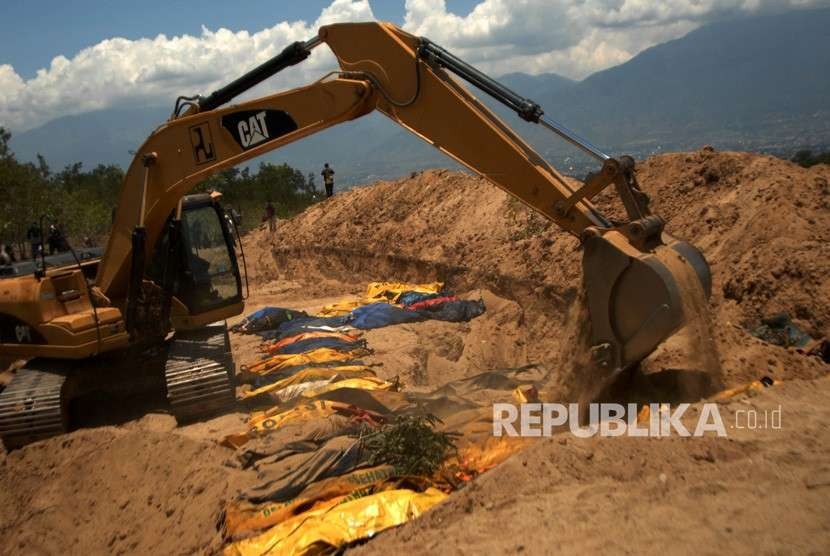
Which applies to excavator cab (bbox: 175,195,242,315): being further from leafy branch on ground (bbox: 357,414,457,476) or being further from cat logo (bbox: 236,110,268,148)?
leafy branch on ground (bbox: 357,414,457,476)

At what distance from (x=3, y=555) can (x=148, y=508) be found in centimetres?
111

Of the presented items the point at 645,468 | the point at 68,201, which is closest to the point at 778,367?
the point at 645,468

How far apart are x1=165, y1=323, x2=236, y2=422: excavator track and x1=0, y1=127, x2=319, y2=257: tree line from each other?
17.7 ft

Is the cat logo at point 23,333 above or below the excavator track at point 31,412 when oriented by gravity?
above

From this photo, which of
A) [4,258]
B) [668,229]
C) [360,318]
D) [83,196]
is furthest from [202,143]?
[83,196]

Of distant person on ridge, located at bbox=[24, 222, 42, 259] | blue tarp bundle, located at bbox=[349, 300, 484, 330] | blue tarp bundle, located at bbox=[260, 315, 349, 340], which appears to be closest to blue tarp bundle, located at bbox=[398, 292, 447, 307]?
blue tarp bundle, located at bbox=[349, 300, 484, 330]

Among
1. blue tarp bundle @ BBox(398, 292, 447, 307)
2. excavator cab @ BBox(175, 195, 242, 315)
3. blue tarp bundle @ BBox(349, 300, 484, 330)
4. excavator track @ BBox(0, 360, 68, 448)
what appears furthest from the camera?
blue tarp bundle @ BBox(398, 292, 447, 307)

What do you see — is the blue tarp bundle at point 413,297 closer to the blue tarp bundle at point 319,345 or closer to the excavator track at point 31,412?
the blue tarp bundle at point 319,345

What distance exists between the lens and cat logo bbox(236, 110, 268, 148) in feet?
22.3

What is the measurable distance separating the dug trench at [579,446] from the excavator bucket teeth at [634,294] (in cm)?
36

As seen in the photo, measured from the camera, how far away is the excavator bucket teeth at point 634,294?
17.0 ft

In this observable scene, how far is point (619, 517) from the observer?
3889mm

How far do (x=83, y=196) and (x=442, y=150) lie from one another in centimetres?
3093

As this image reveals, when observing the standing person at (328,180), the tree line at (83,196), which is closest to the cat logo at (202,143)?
the tree line at (83,196)
